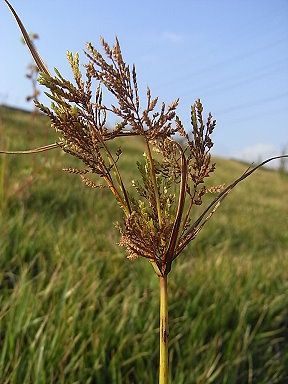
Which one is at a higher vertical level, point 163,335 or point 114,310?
point 163,335

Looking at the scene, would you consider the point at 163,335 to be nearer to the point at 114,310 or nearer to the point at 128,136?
the point at 128,136

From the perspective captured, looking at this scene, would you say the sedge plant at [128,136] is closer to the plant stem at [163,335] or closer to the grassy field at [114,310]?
the plant stem at [163,335]

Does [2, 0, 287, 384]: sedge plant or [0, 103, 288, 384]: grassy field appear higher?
[2, 0, 287, 384]: sedge plant

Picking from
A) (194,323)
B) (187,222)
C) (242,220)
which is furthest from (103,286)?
(242,220)

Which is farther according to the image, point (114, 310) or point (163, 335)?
point (114, 310)

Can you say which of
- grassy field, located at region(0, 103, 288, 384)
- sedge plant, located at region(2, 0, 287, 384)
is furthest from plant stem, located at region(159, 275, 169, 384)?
grassy field, located at region(0, 103, 288, 384)

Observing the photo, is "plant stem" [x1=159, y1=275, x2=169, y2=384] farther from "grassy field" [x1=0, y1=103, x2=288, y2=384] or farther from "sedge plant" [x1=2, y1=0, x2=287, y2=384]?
"grassy field" [x1=0, y1=103, x2=288, y2=384]

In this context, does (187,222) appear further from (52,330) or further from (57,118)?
(52,330)

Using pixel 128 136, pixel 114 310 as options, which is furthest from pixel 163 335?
pixel 114 310
